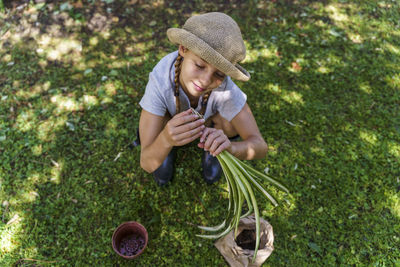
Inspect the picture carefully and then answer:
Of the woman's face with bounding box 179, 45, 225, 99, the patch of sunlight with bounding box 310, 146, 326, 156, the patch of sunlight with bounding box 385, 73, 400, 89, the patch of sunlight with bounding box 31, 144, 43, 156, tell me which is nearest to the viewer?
the woman's face with bounding box 179, 45, 225, 99

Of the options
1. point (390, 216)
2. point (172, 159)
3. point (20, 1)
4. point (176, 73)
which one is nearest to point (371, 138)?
point (390, 216)

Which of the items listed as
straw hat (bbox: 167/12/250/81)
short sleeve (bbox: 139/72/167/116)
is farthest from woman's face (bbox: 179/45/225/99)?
short sleeve (bbox: 139/72/167/116)

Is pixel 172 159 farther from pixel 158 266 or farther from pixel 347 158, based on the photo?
pixel 347 158

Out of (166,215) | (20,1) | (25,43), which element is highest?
(20,1)

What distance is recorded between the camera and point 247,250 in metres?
2.30

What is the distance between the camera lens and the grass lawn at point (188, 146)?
115 inches

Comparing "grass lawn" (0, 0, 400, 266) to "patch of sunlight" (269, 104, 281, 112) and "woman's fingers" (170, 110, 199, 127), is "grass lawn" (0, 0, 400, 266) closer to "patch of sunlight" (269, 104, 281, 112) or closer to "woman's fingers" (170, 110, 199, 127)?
"patch of sunlight" (269, 104, 281, 112)

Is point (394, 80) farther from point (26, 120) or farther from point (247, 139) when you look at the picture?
point (26, 120)

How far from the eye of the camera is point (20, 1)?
15.0 ft

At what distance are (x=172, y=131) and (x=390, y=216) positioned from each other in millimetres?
3086

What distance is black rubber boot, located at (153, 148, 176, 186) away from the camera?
2.98 metres

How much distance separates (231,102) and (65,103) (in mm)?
2647

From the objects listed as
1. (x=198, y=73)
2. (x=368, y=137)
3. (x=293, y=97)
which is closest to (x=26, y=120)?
(x=198, y=73)

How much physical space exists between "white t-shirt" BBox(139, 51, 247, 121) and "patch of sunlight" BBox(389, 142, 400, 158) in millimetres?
2721
